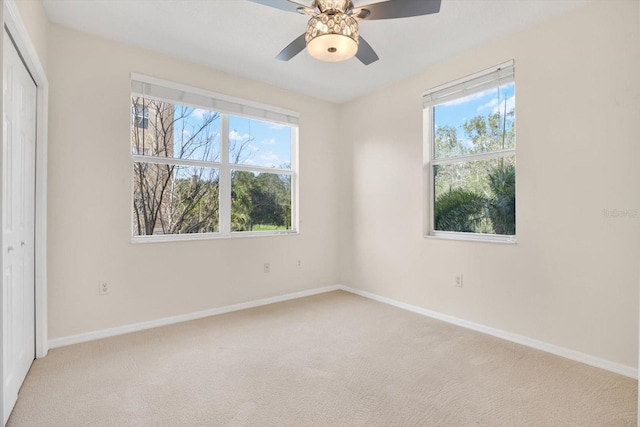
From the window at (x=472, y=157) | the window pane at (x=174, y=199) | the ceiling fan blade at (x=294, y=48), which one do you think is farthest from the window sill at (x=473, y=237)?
the window pane at (x=174, y=199)

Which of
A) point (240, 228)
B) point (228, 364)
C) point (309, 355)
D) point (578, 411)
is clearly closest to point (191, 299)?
point (240, 228)

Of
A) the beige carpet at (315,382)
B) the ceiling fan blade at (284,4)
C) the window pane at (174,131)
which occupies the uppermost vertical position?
the ceiling fan blade at (284,4)

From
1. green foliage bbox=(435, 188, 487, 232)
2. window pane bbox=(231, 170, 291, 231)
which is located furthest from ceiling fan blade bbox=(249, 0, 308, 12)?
green foliage bbox=(435, 188, 487, 232)

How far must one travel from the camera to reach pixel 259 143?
3973 mm

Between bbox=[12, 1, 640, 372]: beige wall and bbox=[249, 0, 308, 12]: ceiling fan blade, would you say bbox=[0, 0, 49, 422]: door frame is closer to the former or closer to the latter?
bbox=[12, 1, 640, 372]: beige wall

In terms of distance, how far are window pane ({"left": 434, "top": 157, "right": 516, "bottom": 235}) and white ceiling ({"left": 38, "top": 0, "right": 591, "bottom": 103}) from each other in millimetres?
1128

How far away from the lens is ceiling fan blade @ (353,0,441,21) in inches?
72.2

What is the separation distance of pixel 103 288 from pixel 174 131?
1.64 metres

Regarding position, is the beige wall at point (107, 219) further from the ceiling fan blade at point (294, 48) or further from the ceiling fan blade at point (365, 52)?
the ceiling fan blade at point (365, 52)

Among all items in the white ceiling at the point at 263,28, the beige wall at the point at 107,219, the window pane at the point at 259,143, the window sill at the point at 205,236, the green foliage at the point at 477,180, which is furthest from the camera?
the window pane at the point at 259,143

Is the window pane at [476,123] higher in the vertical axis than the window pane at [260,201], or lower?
higher

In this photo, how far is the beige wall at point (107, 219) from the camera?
8.73ft

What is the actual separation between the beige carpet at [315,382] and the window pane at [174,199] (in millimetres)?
1026

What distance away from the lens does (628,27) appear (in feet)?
7.25
